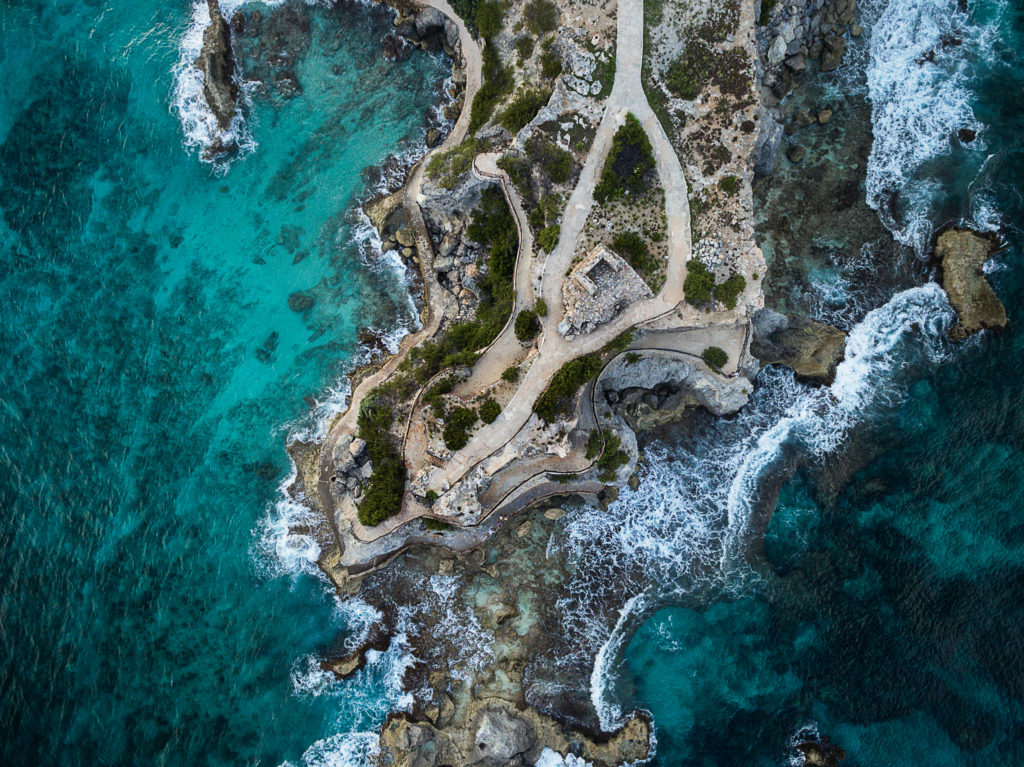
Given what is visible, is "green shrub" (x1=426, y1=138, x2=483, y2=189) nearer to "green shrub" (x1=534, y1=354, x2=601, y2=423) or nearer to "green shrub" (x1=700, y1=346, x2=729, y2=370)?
"green shrub" (x1=534, y1=354, x2=601, y2=423)

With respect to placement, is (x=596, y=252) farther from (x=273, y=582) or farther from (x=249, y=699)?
(x=249, y=699)

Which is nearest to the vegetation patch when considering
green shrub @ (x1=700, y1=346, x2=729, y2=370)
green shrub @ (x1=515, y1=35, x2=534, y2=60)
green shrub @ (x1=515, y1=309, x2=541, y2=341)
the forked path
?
green shrub @ (x1=515, y1=309, x2=541, y2=341)

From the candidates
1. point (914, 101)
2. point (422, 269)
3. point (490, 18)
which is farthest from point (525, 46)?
point (914, 101)

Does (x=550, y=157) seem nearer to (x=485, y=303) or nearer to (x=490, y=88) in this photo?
(x=490, y=88)

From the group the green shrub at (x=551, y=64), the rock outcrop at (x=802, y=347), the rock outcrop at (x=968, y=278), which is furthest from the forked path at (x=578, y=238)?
the rock outcrop at (x=968, y=278)

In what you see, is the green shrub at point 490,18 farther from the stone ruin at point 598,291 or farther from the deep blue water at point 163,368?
the stone ruin at point 598,291

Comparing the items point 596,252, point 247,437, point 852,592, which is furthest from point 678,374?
point 247,437
